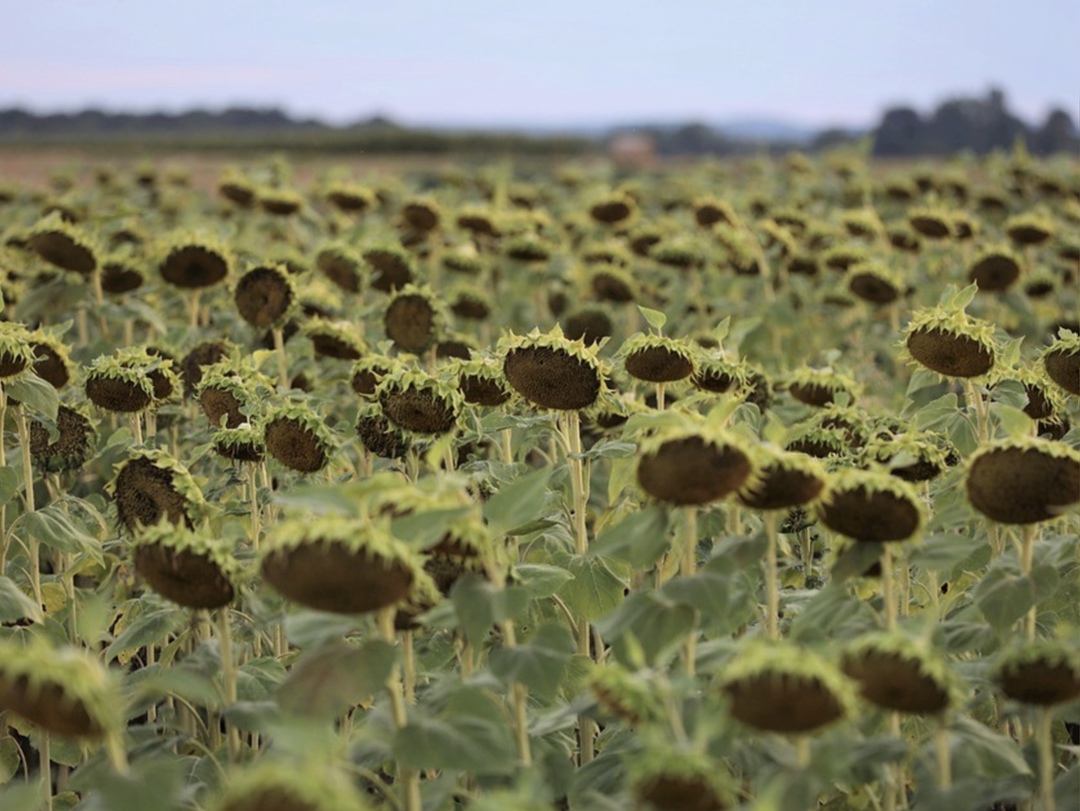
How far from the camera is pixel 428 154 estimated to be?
20.2 metres

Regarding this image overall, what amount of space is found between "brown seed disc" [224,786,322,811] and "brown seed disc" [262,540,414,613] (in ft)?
0.89

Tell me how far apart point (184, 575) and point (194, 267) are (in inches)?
90.8

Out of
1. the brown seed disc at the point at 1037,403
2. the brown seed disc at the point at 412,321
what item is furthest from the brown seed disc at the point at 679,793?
the brown seed disc at the point at 412,321

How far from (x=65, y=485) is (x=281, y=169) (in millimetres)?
4007

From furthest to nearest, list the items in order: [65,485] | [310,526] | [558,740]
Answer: [65,485], [558,740], [310,526]

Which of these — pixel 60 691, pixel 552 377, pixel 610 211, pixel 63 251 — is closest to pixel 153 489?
pixel 552 377

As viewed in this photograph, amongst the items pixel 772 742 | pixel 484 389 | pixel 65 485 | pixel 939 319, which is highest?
pixel 939 319

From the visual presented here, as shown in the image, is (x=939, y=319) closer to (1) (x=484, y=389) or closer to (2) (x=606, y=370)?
(2) (x=606, y=370)

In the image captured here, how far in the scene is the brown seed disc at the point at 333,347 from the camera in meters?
3.34

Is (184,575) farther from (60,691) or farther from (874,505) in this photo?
(874,505)

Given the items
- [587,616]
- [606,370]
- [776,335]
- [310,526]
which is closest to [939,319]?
[606,370]

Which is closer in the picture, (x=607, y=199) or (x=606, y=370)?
(x=606, y=370)

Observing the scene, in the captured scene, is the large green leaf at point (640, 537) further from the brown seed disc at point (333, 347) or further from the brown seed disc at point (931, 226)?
the brown seed disc at point (931, 226)

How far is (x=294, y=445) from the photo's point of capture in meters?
2.33
